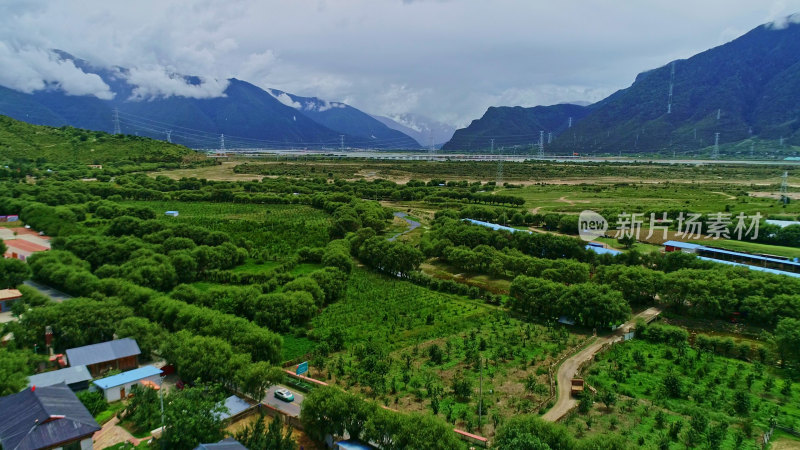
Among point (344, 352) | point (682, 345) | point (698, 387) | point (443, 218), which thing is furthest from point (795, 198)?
point (344, 352)

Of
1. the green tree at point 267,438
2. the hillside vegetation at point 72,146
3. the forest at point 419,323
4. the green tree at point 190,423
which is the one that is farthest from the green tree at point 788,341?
the hillside vegetation at point 72,146

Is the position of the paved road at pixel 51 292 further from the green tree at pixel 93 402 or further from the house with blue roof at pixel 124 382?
the green tree at pixel 93 402

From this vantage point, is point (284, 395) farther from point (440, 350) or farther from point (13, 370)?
point (13, 370)

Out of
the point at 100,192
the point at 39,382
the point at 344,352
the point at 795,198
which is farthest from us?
the point at 100,192

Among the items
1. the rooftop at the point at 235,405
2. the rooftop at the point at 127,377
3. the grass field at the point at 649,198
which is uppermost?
the grass field at the point at 649,198

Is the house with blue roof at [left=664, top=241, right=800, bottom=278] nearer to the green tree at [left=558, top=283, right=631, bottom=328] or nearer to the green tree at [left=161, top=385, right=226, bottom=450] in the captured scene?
the green tree at [left=558, top=283, right=631, bottom=328]

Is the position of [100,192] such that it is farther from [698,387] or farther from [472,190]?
[698,387]
